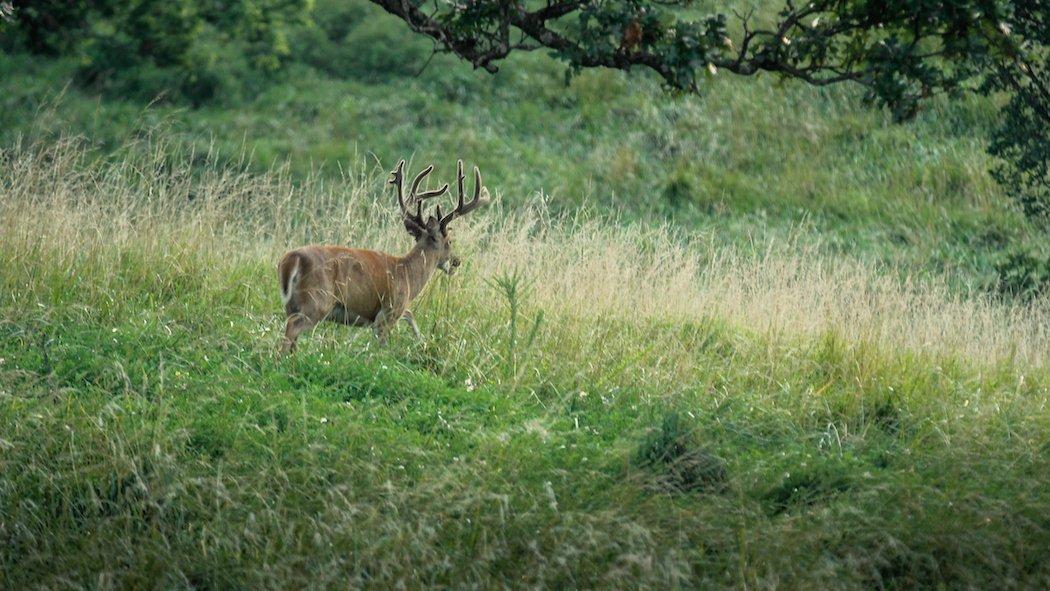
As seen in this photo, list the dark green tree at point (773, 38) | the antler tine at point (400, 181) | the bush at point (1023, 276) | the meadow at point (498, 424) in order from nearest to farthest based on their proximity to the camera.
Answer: the meadow at point (498, 424) → the dark green tree at point (773, 38) → the antler tine at point (400, 181) → the bush at point (1023, 276)

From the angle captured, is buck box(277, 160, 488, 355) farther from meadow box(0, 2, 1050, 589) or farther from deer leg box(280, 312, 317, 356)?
meadow box(0, 2, 1050, 589)

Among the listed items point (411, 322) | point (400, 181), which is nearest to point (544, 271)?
point (400, 181)

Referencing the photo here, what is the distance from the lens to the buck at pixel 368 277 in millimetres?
8633

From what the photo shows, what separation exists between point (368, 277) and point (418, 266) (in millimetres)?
686

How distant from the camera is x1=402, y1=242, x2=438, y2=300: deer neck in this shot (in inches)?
378

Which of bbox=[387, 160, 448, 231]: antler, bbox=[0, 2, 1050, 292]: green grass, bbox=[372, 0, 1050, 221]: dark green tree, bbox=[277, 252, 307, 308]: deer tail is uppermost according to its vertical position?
bbox=[372, 0, 1050, 221]: dark green tree

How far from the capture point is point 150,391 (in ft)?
24.8

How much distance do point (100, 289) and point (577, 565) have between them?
504 cm

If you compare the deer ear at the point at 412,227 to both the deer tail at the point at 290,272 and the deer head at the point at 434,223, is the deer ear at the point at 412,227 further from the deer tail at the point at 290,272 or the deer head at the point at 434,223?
the deer tail at the point at 290,272

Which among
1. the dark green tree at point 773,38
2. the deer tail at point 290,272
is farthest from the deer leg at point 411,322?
the dark green tree at point 773,38

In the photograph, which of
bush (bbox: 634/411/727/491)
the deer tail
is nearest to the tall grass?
the deer tail

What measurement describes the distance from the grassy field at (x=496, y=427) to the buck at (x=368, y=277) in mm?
228

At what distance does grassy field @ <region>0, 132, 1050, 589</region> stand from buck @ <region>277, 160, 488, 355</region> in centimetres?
23

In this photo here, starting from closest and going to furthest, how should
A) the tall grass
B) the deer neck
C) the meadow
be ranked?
the meadow
the deer neck
the tall grass
